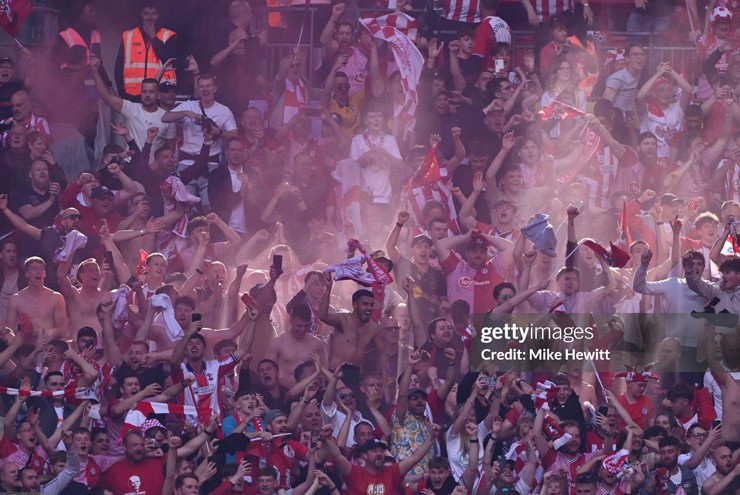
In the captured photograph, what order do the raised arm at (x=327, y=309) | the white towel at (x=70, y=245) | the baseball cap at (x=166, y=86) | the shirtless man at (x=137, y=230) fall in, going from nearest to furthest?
1. the raised arm at (x=327, y=309)
2. the white towel at (x=70, y=245)
3. the shirtless man at (x=137, y=230)
4. the baseball cap at (x=166, y=86)

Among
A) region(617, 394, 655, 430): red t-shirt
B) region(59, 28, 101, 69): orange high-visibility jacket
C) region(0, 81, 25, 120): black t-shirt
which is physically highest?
region(59, 28, 101, 69): orange high-visibility jacket

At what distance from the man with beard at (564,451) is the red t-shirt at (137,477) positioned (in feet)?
9.94

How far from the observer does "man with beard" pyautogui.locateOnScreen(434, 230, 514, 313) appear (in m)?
16.0

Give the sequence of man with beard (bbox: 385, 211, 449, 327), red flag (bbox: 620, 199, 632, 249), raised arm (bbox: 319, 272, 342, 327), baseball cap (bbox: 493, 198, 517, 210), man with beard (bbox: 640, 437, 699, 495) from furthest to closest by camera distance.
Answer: baseball cap (bbox: 493, 198, 517, 210) → red flag (bbox: 620, 199, 632, 249) → man with beard (bbox: 385, 211, 449, 327) → raised arm (bbox: 319, 272, 342, 327) → man with beard (bbox: 640, 437, 699, 495)

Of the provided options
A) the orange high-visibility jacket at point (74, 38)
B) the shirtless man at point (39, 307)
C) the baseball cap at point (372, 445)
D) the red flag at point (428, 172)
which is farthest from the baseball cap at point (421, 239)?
the orange high-visibility jacket at point (74, 38)

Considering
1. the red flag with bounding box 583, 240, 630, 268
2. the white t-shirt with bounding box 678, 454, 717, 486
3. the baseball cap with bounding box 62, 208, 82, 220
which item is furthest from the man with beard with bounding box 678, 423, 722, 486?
the baseball cap with bounding box 62, 208, 82, 220

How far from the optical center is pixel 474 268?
635 inches

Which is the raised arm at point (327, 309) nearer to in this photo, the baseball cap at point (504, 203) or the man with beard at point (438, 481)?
the man with beard at point (438, 481)

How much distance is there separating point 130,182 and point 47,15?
2744 mm

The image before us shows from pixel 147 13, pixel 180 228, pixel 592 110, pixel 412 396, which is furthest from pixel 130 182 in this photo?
pixel 592 110

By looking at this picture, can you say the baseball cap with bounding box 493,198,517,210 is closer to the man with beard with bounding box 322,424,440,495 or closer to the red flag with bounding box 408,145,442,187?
the red flag with bounding box 408,145,442,187

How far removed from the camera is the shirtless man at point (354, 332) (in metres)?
15.5

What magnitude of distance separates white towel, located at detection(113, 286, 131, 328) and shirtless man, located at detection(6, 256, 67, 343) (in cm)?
44

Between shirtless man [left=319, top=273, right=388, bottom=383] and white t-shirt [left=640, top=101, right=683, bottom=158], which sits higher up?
white t-shirt [left=640, top=101, right=683, bottom=158]
